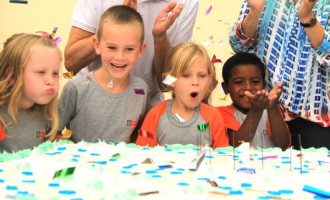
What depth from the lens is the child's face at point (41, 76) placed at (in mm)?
1952

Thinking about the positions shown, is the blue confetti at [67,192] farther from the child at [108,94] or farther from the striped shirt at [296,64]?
the striped shirt at [296,64]

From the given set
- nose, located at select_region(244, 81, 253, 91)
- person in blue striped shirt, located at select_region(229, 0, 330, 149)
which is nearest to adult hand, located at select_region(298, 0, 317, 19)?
person in blue striped shirt, located at select_region(229, 0, 330, 149)

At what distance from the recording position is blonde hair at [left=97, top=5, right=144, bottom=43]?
7.19 feet

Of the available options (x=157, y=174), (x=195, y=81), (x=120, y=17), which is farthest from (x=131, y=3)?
(x=157, y=174)

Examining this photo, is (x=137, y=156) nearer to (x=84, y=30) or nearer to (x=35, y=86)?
(x=35, y=86)

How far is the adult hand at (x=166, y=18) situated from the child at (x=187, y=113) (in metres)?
0.12

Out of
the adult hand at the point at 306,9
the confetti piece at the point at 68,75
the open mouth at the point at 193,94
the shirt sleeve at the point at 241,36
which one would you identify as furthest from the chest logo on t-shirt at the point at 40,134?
the adult hand at the point at 306,9

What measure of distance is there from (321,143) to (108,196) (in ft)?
4.74

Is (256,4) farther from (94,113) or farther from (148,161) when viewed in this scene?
(148,161)

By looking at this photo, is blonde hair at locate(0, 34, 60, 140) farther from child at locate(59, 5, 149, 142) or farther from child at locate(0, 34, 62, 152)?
child at locate(59, 5, 149, 142)

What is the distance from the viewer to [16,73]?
1.99 m

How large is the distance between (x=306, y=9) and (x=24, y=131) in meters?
1.28

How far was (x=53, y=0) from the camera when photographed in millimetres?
4168

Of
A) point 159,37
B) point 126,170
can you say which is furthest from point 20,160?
point 159,37
